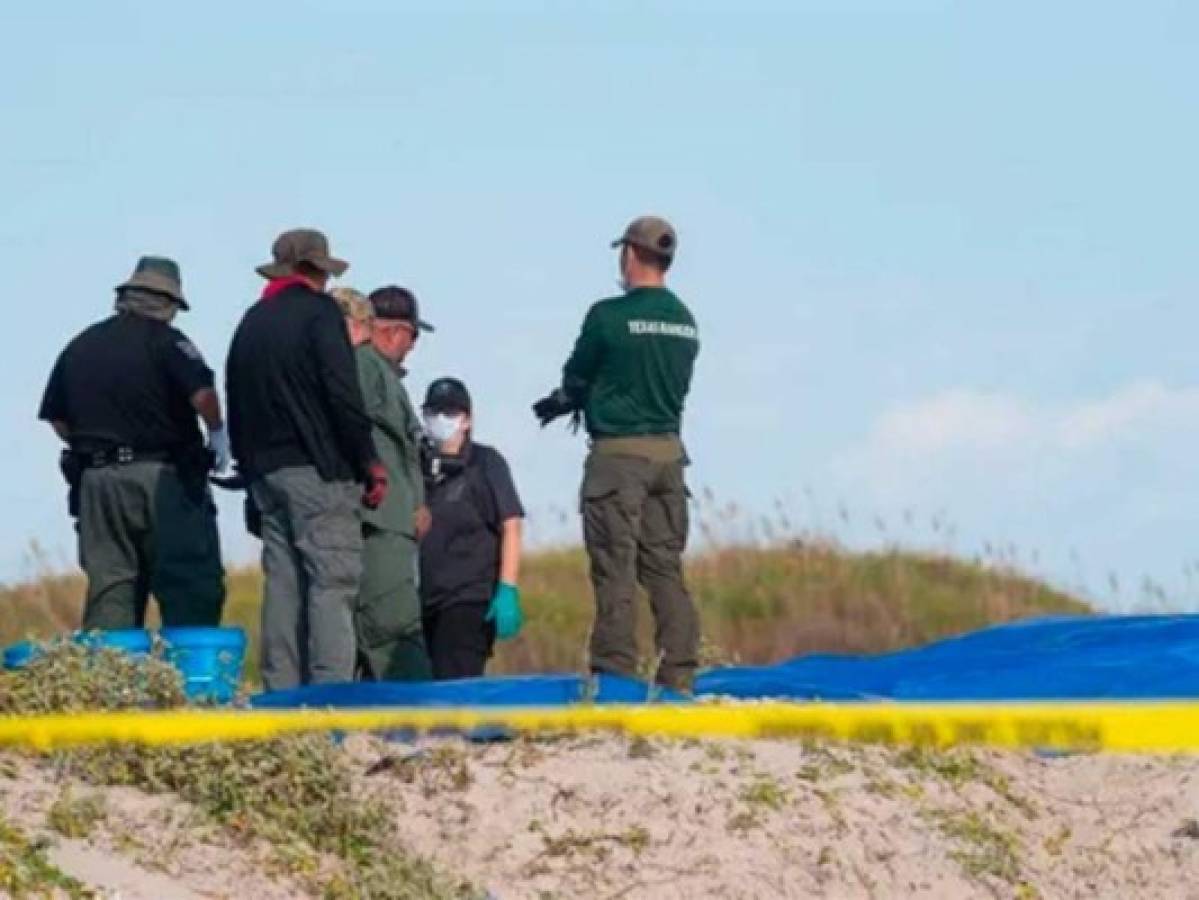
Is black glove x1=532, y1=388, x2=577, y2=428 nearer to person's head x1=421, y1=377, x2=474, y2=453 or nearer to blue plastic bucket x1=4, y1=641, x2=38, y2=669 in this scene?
person's head x1=421, y1=377, x2=474, y2=453

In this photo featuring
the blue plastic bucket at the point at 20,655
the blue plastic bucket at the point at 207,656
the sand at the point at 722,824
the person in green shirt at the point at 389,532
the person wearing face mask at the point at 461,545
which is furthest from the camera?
the person wearing face mask at the point at 461,545

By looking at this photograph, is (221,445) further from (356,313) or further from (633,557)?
(633,557)

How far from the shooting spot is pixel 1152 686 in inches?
379

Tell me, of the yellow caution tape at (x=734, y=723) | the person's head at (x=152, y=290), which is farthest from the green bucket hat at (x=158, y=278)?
the yellow caution tape at (x=734, y=723)

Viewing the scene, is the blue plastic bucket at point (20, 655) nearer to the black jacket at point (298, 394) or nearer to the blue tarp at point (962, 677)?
the blue tarp at point (962, 677)

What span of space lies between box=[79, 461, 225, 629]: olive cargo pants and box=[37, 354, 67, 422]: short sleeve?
0.33 meters

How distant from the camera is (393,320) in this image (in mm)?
10750

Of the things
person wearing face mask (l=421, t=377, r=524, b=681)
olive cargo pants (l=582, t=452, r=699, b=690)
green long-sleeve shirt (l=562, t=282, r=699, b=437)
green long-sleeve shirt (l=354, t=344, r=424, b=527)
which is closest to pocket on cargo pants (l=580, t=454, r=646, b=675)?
olive cargo pants (l=582, t=452, r=699, b=690)

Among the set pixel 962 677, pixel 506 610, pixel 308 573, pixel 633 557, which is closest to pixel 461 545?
pixel 506 610

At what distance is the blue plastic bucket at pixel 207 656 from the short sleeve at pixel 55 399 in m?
1.64

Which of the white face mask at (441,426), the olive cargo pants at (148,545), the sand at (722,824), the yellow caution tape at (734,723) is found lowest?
the sand at (722,824)

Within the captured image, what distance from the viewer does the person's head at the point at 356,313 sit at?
10.5 meters

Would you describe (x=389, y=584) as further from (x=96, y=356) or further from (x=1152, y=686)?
(x=1152, y=686)

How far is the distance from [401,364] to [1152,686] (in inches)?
120
